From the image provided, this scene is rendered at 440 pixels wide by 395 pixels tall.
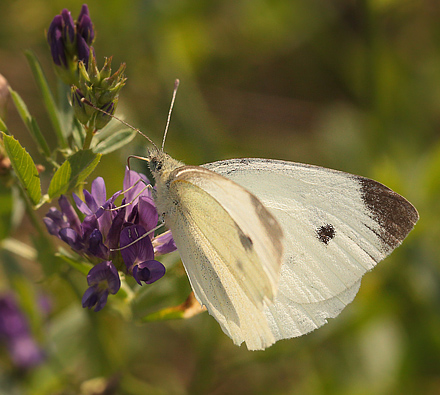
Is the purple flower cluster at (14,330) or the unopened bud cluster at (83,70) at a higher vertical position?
the unopened bud cluster at (83,70)

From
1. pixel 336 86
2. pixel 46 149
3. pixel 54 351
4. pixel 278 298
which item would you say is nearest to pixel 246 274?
pixel 278 298

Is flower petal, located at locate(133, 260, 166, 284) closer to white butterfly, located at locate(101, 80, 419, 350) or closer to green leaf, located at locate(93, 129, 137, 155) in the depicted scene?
white butterfly, located at locate(101, 80, 419, 350)

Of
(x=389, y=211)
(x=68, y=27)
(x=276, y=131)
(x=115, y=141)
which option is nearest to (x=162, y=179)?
(x=115, y=141)

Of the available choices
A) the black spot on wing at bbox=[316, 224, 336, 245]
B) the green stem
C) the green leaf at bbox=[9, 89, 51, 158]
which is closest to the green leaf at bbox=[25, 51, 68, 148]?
the green leaf at bbox=[9, 89, 51, 158]

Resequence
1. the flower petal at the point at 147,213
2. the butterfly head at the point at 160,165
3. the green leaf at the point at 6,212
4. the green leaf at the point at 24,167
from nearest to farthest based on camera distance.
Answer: the green leaf at the point at 24,167
the flower petal at the point at 147,213
the butterfly head at the point at 160,165
the green leaf at the point at 6,212

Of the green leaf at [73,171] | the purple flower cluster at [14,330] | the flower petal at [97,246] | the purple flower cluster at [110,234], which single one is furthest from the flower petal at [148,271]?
the purple flower cluster at [14,330]

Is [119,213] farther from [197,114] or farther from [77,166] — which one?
[197,114]

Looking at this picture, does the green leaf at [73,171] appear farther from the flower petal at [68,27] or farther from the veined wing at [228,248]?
the flower petal at [68,27]
